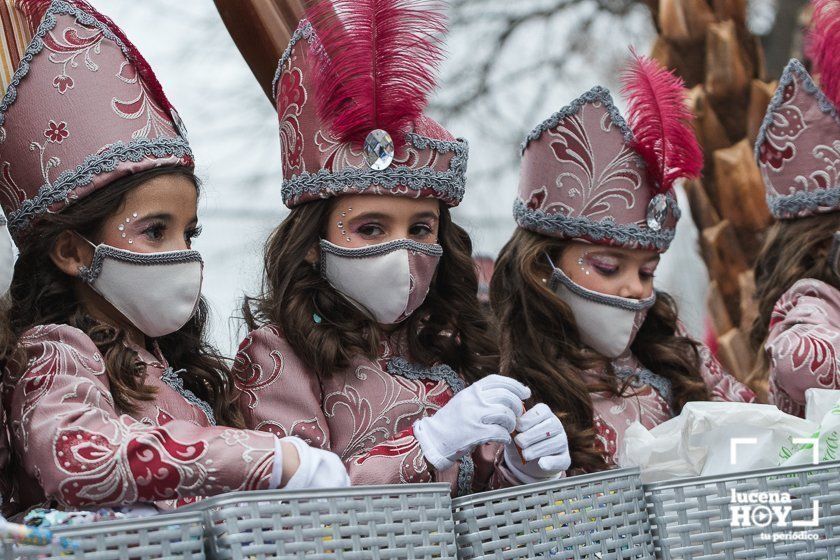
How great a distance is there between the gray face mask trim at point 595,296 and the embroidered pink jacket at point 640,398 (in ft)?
0.70

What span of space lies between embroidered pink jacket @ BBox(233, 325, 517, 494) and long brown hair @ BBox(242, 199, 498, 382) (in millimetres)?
37

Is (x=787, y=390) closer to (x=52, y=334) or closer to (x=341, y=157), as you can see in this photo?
(x=341, y=157)

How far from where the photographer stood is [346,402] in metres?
2.85

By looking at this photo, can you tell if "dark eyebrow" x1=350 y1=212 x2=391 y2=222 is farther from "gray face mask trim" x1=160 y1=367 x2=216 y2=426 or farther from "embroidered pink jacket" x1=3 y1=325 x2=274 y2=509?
"embroidered pink jacket" x1=3 y1=325 x2=274 y2=509

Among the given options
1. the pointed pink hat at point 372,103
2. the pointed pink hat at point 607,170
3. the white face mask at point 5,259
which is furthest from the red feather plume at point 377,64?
the white face mask at point 5,259

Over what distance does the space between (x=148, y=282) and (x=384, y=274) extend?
0.54m

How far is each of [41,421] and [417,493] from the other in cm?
69

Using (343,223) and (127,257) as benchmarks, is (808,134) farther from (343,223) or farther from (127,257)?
(127,257)

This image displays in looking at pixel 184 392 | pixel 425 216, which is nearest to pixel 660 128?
pixel 425 216

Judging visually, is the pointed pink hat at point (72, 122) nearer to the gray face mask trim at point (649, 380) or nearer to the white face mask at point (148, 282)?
the white face mask at point (148, 282)

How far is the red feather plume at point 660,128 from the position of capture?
344 centimetres

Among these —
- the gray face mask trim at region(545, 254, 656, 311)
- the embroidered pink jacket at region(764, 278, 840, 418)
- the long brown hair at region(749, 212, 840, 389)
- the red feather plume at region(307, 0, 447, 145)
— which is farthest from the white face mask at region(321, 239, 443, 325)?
the long brown hair at region(749, 212, 840, 389)

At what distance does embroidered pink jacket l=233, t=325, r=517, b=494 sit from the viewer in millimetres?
2762

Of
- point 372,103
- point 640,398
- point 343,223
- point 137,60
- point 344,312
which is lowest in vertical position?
point 640,398
